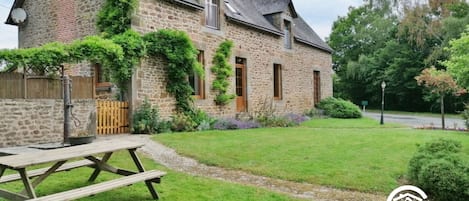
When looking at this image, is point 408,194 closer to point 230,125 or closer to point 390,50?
point 230,125

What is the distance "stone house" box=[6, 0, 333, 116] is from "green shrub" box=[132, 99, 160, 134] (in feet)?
0.87

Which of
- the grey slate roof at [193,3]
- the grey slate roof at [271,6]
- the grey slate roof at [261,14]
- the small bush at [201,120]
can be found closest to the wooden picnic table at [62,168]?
the small bush at [201,120]

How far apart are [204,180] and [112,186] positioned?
1.88m

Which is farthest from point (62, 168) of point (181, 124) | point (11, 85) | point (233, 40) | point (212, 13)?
point (233, 40)

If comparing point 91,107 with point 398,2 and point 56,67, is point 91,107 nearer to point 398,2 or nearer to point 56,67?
point 56,67

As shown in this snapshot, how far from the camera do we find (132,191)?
196 inches

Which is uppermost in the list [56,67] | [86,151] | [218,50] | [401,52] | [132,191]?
[401,52]

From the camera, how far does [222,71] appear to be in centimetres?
1507

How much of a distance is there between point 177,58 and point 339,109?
12.6 meters

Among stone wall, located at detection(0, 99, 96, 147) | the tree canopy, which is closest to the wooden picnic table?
stone wall, located at detection(0, 99, 96, 147)

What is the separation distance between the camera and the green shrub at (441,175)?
4.80m

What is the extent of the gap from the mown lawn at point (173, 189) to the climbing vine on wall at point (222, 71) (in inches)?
357

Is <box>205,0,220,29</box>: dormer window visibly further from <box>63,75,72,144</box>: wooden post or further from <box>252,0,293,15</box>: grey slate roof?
<box>63,75,72,144</box>: wooden post

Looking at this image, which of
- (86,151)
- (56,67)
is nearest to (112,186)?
(86,151)
